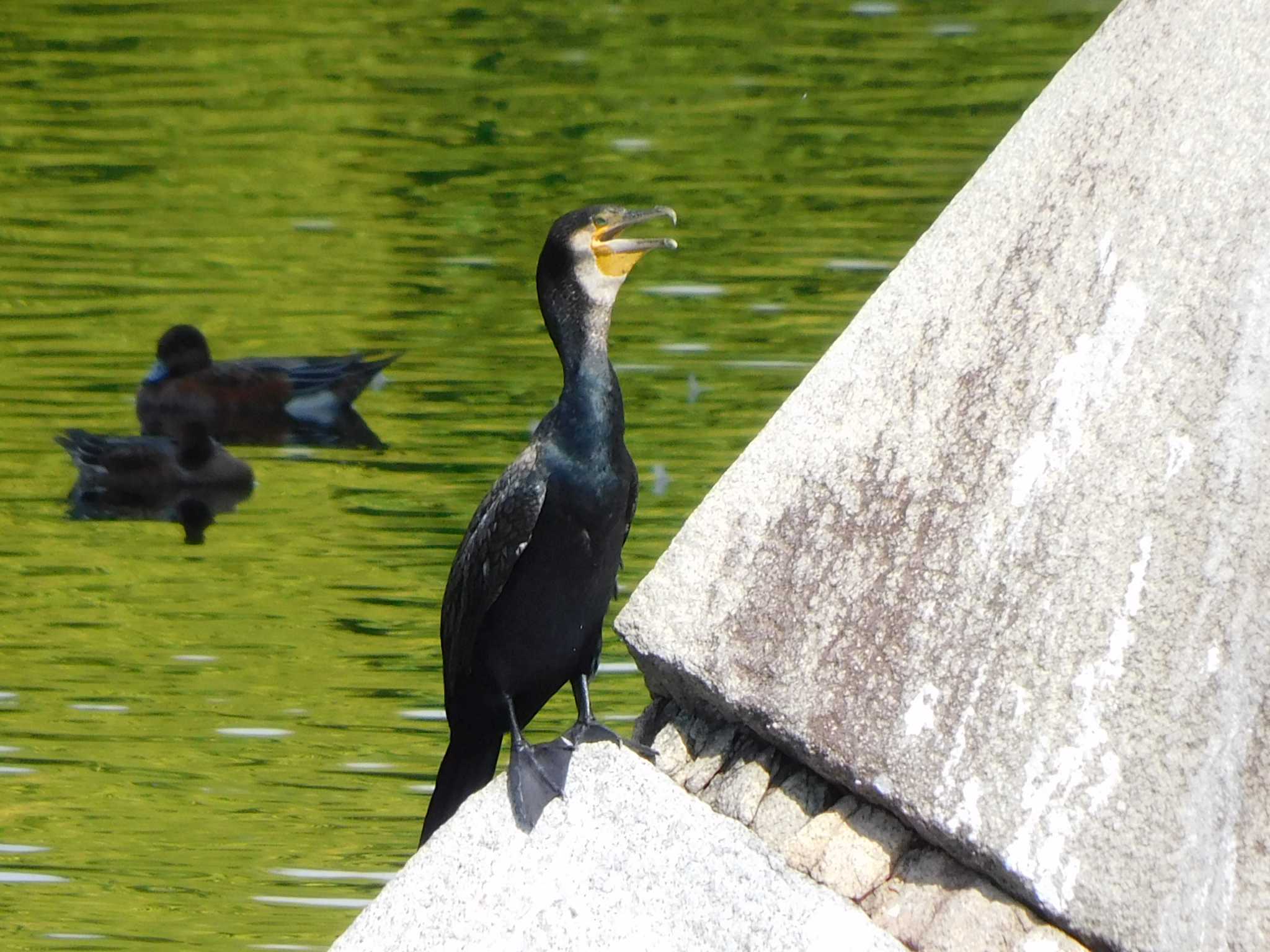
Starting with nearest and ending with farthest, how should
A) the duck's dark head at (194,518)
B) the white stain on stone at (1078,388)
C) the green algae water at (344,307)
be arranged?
1. the white stain on stone at (1078,388)
2. the green algae water at (344,307)
3. the duck's dark head at (194,518)

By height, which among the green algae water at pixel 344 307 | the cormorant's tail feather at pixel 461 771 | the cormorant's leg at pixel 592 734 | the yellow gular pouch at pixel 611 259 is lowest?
the green algae water at pixel 344 307

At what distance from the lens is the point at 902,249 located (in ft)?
38.4

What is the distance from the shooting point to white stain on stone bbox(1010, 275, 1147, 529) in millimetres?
4164

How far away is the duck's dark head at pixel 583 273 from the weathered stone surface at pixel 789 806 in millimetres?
929

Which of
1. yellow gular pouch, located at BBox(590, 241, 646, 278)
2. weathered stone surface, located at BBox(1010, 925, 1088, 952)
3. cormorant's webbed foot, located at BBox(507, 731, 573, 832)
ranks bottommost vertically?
weathered stone surface, located at BBox(1010, 925, 1088, 952)

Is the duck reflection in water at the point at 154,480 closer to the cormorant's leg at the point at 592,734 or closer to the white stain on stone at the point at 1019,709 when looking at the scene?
the cormorant's leg at the point at 592,734

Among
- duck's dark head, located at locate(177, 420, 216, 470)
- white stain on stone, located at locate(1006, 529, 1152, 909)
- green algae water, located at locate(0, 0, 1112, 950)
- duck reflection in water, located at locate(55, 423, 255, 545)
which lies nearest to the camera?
white stain on stone, located at locate(1006, 529, 1152, 909)

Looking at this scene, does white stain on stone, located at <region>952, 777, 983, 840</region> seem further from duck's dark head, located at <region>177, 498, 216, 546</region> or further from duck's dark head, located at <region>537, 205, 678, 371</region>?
duck's dark head, located at <region>177, 498, 216, 546</region>

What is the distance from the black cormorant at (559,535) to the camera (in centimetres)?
439

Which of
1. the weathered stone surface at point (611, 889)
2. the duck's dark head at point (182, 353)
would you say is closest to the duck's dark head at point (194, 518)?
the duck's dark head at point (182, 353)

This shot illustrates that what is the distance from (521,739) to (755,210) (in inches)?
347

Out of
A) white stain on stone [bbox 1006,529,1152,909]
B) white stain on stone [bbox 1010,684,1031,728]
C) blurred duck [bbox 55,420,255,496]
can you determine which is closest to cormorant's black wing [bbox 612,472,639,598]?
white stain on stone [bbox 1010,684,1031,728]

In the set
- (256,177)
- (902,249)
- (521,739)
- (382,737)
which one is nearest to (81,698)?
(382,737)

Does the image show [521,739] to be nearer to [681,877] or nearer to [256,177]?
[681,877]
